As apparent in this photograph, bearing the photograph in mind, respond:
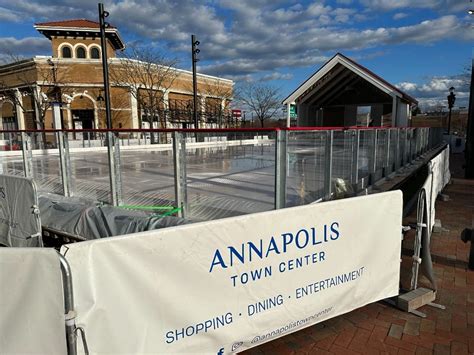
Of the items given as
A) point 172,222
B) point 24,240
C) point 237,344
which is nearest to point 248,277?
point 237,344

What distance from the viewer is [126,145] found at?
6.91 metres

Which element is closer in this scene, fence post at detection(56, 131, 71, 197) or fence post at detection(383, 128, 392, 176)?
fence post at detection(56, 131, 71, 197)

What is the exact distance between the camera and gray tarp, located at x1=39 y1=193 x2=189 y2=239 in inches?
179

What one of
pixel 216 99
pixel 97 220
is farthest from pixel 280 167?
pixel 216 99

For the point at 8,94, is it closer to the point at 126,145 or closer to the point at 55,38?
the point at 55,38

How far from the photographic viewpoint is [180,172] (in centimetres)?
558

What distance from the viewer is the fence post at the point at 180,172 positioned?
5.47m

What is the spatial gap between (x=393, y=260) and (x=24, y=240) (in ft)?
15.9

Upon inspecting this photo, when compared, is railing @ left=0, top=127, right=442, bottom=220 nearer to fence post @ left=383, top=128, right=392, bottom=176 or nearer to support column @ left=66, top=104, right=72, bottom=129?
fence post @ left=383, top=128, right=392, bottom=176

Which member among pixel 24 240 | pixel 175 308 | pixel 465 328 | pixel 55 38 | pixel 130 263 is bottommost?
pixel 465 328

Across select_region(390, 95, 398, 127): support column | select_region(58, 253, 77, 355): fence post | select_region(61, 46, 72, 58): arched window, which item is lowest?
select_region(58, 253, 77, 355): fence post

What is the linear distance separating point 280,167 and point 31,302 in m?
3.43

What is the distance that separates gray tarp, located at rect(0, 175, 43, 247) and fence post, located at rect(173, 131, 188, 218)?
200cm

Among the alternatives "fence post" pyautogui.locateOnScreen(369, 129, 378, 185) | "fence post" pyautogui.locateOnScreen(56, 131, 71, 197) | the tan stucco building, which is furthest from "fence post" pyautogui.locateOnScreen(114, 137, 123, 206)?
the tan stucco building
